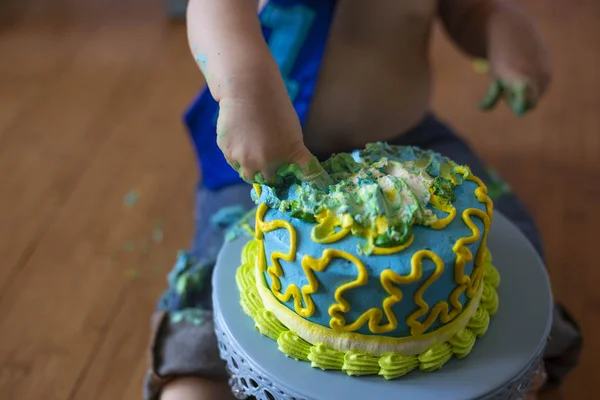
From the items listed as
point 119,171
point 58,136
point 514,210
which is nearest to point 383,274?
point 514,210

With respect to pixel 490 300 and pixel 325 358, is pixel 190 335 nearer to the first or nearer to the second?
pixel 325 358

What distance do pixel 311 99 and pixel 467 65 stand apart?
83 centimetres

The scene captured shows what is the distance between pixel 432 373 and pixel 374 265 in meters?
0.12

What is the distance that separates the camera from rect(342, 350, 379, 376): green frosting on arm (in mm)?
593

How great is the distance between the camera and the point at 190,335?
2.54 feet

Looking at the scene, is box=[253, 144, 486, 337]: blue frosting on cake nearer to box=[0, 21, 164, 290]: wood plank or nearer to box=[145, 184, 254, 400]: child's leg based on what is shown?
box=[145, 184, 254, 400]: child's leg

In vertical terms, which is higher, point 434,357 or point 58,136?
point 434,357

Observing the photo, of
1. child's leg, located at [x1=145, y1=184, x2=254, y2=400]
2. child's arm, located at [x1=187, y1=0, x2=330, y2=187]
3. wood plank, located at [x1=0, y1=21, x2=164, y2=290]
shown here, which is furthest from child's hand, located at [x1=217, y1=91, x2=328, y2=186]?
wood plank, located at [x1=0, y1=21, x2=164, y2=290]

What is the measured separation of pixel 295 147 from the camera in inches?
23.5

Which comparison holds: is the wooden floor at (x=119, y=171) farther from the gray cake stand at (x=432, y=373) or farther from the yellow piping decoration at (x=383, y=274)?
the yellow piping decoration at (x=383, y=274)

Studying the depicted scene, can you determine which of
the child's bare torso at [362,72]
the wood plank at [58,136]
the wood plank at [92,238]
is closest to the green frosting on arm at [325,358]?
the child's bare torso at [362,72]

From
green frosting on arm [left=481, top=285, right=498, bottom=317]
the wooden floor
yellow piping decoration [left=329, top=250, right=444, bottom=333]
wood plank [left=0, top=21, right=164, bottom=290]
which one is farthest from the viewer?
wood plank [left=0, top=21, right=164, bottom=290]

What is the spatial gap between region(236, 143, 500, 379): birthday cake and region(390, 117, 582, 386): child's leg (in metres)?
0.25

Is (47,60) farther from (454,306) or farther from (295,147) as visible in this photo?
(454,306)
